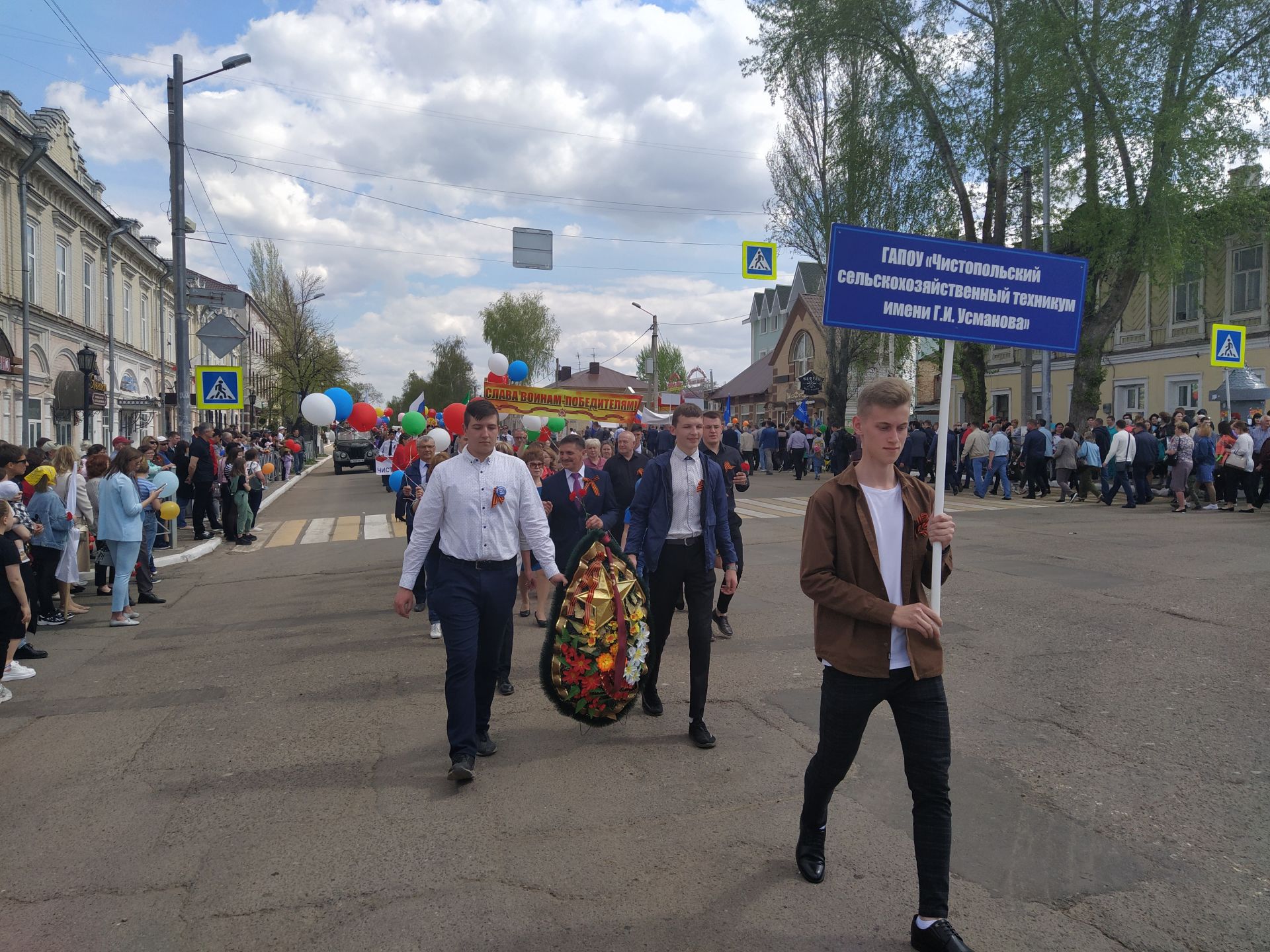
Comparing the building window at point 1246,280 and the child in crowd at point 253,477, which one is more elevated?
Result: the building window at point 1246,280

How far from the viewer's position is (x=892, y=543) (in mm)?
3213

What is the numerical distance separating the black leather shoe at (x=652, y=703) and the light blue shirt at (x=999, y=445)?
17.5 metres

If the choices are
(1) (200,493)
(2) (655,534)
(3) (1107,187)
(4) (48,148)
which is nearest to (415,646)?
(2) (655,534)

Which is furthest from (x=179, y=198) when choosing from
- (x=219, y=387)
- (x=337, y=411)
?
(x=337, y=411)

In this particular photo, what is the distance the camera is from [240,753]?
507 cm

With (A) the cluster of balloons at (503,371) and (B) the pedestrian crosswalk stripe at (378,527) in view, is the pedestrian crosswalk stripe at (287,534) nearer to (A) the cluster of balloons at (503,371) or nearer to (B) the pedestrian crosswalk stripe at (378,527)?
(B) the pedestrian crosswalk stripe at (378,527)

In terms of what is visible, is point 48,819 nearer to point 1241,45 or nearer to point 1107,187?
point 1107,187

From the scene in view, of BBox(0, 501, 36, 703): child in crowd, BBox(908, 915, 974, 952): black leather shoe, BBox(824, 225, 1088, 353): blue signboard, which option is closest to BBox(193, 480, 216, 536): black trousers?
BBox(0, 501, 36, 703): child in crowd

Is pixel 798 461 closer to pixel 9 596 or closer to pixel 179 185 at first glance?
pixel 179 185

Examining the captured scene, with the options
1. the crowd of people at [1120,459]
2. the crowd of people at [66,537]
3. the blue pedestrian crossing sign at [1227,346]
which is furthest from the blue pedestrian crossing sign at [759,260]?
the crowd of people at [66,537]

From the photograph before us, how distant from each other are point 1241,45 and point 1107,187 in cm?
394

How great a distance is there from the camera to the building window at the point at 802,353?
166ft

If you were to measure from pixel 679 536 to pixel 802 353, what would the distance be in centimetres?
4798

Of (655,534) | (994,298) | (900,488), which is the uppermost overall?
(994,298)
